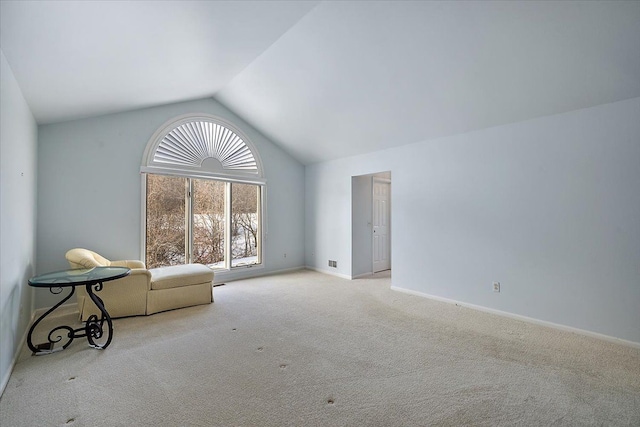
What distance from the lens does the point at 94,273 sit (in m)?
2.91

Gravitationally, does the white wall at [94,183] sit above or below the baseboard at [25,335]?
above

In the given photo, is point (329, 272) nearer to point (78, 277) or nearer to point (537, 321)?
point (537, 321)

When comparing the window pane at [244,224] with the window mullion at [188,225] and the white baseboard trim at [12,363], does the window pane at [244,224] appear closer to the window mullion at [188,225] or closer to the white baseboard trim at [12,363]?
the window mullion at [188,225]

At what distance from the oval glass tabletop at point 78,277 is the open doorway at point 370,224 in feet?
12.2

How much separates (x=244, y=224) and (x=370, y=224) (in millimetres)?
2504

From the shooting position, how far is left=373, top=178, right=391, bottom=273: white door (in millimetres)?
6044

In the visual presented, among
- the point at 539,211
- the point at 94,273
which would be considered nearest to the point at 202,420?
the point at 94,273

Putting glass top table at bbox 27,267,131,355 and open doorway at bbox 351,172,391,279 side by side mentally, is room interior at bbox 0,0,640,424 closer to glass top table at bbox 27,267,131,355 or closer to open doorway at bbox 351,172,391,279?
glass top table at bbox 27,267,131,355

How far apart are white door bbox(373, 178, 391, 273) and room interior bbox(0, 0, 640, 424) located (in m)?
1.24

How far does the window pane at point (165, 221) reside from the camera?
457 cm

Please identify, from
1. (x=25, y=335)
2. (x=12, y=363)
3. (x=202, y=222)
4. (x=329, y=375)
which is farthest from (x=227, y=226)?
(x=329, y=375)

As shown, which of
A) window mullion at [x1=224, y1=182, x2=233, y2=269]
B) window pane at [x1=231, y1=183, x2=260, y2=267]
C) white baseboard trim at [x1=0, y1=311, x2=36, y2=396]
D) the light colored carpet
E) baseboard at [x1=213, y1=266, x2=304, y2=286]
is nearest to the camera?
the light colored carpet

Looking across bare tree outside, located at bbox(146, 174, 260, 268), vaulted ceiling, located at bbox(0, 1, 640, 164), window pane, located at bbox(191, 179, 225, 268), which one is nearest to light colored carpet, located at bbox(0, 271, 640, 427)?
bare tree outside, located at bbox(146, 174, 260, 268)


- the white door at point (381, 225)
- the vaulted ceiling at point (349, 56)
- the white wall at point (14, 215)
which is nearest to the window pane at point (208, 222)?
the vaulted ceiling at point (349, 56)
